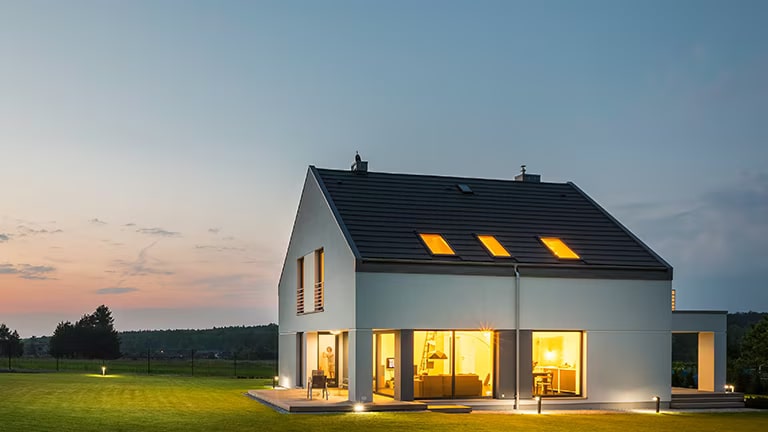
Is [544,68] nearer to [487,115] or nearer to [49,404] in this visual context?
[487,115]

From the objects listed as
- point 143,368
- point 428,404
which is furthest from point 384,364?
point 143,368

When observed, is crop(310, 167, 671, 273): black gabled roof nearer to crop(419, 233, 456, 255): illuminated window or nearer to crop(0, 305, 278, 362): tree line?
crop(419, 233, 456, 255): illuminated window

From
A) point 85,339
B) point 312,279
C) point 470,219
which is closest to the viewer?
point 470,219

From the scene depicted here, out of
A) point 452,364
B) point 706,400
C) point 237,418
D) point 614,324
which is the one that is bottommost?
point 706,400

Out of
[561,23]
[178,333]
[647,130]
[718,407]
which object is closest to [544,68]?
[561,23]

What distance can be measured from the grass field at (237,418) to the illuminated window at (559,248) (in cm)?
416

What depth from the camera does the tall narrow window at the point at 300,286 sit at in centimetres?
2559

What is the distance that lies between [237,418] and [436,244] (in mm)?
6614

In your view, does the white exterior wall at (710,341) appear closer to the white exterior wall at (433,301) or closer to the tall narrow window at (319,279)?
the white exterior wall at (433,301)

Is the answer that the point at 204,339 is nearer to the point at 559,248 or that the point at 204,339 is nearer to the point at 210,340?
the point at 210,340

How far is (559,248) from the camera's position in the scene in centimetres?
2220

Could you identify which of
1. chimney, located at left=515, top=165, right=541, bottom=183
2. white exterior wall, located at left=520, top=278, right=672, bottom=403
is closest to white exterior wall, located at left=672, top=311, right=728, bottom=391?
white exterior wall, located at left=520, top=278, right=672, bottom=403

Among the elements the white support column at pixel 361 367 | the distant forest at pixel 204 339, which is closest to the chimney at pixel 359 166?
the white support column at pixel 361 367

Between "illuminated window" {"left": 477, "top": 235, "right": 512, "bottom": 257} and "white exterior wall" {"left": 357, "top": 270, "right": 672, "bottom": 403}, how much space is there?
714 mm
